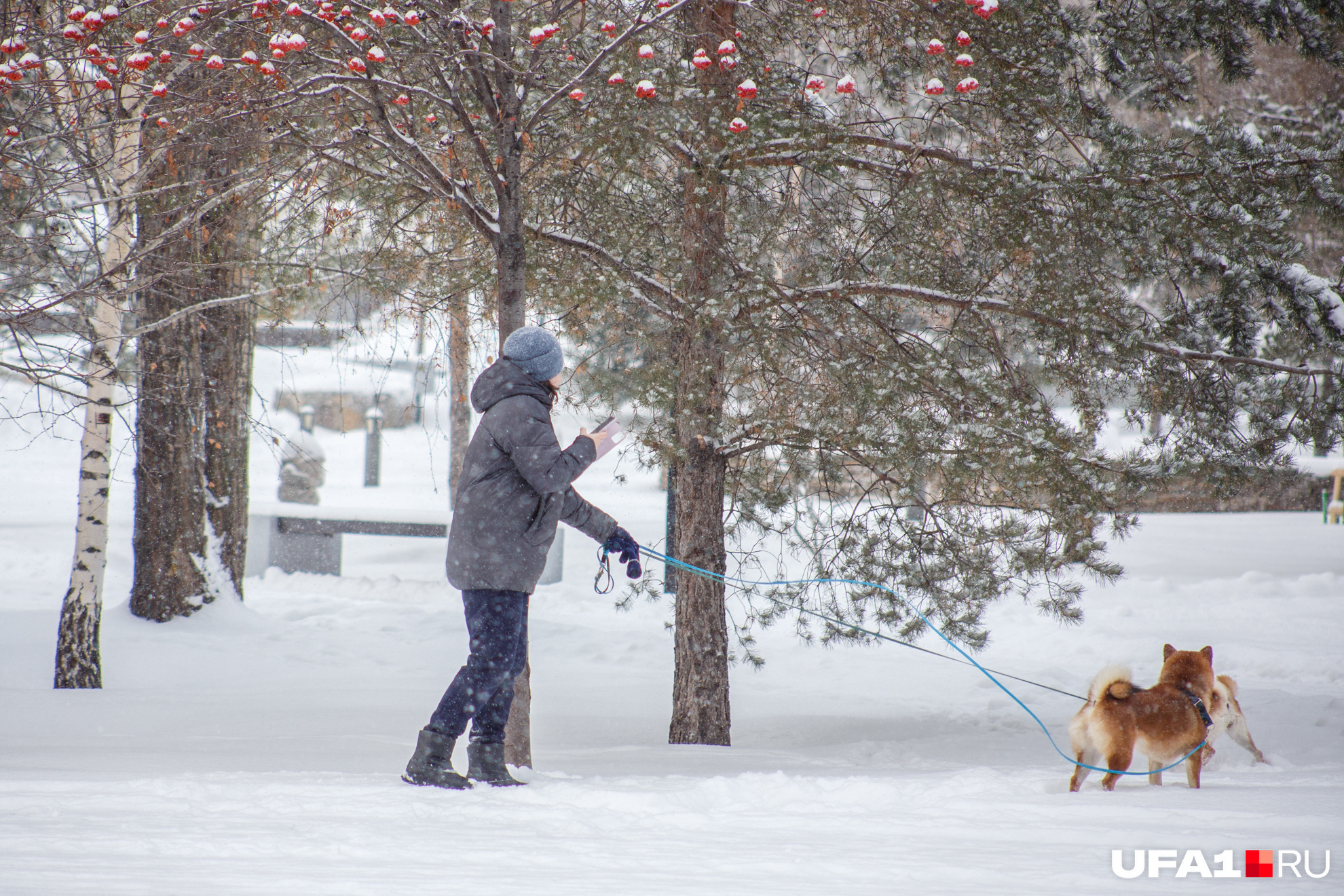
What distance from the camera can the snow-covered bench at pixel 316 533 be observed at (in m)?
11.5

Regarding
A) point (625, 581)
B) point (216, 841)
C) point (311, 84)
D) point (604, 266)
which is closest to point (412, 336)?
point (604, 266)

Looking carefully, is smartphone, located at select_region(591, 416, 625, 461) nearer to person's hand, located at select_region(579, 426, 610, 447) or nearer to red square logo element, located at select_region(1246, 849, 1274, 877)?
person's hand, located at select_region(579, 426, 610, 447)

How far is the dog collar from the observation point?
378cm

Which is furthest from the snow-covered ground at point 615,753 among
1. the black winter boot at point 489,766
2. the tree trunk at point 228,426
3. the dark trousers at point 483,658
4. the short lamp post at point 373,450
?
the short lamp post at point 373,450

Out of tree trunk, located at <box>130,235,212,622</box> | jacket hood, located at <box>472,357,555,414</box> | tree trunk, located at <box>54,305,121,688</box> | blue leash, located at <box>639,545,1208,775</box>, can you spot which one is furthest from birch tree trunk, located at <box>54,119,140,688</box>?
jacket hood, located at <box>472,357,555,414</box>

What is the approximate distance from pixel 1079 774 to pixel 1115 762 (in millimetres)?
→ 146

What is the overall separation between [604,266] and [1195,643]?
7.12 metres

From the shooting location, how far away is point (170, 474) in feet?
25.6

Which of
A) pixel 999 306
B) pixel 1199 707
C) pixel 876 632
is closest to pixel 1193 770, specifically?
pixel 1199 707

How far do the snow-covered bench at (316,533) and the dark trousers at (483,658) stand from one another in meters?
7.87

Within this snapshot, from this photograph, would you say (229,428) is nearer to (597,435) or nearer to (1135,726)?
(597,435)

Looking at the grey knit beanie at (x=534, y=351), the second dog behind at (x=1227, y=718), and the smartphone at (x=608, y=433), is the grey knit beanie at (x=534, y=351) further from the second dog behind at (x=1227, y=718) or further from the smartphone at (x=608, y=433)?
the second dog behind at (x=1227, y=718)

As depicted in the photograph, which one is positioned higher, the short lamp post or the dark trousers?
the short lamp post

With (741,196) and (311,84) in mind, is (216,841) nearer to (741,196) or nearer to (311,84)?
(311,84)
